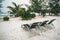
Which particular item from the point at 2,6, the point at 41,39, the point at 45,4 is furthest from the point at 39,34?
the point at 2,6

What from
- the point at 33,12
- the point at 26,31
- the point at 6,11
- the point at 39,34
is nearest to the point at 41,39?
the point at 39,34

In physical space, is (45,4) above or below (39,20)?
above

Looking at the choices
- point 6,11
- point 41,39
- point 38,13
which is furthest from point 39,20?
point 6,11

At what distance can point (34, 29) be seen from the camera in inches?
60.4

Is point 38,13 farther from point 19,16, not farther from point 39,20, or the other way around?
point 19,16

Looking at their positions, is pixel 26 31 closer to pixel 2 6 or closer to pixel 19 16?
pixel 19 16

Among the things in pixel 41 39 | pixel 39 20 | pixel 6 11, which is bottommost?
pixel 41 39

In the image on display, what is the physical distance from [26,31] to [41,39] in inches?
6.3

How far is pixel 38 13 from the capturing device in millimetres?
1562

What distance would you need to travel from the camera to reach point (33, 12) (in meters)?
1.56

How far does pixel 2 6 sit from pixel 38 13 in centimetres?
35

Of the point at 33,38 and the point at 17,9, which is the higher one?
the point at 17,9

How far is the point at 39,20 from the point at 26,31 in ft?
0.54

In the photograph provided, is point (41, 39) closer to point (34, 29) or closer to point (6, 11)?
point (34, 29)
